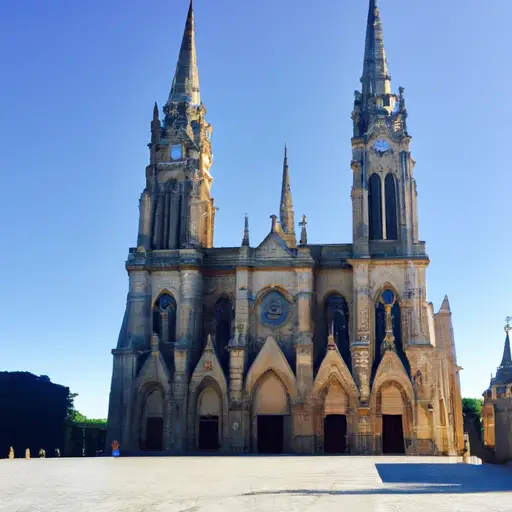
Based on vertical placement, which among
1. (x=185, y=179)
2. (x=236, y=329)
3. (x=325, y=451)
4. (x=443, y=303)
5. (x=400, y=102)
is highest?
(x=400, y=102)

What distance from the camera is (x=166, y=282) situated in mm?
43156

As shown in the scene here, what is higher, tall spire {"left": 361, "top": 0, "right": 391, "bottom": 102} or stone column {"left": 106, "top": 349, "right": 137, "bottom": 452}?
tall spire {"left": 361, "top": 0, "right": 391, "bottom": 102}

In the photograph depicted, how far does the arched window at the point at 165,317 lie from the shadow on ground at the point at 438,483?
25.0m

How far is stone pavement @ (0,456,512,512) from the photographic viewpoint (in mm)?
11664

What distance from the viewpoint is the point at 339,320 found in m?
42.5

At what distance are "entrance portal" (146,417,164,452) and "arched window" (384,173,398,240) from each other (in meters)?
16.6

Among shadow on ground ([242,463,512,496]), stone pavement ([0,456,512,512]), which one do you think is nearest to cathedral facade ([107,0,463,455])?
stone pavement ([0,456,512,512])

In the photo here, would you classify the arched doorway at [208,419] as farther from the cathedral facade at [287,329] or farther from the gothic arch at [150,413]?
the gothic arch at [150,413]

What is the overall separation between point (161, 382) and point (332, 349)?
9552 mm

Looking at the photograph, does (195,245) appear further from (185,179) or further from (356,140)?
(356,140)

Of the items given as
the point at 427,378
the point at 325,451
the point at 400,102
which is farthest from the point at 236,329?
the point at 400,102

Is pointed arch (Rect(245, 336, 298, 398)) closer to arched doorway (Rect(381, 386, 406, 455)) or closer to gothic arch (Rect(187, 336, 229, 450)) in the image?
gothic arch (Rect(187, 336, 229, 450))

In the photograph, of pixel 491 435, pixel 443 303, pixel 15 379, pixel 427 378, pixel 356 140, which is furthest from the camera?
pixel 15 379

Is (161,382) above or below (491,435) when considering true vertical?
above
